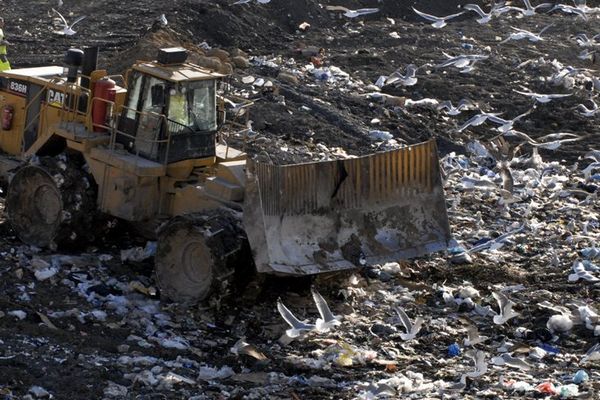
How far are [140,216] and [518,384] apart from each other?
133 inches

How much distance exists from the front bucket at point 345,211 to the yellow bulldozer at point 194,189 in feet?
0.03

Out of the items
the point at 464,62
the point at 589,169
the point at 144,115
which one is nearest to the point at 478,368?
the point at 144,115

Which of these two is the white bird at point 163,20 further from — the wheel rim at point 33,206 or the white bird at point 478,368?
the white bird at point 478,368

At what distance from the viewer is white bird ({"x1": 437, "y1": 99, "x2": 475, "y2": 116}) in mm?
15727

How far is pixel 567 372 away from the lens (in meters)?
8.51

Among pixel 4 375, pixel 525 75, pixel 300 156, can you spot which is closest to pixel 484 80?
pixel 525 75

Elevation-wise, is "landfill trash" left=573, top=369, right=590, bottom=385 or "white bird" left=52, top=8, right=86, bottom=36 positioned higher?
"white bird" left=52, top=8, right=86, bottom=36

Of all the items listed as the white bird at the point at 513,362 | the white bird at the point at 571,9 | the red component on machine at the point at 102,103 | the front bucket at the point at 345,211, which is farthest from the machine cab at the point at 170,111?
the white bird at the point at 571,9

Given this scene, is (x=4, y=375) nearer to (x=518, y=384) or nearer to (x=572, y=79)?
(x=518, y=384)

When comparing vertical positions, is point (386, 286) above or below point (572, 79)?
below

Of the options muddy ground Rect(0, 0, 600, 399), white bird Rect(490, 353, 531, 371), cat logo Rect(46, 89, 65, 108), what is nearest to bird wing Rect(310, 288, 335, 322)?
muddy ground Rect(0, 0, 600, 399)

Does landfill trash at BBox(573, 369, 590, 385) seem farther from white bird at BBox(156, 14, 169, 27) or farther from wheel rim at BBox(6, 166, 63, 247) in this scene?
white bird at BBox(156, 14, 169, 27)

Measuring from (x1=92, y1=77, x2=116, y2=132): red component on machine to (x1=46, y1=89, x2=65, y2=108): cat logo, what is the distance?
43 centimetres

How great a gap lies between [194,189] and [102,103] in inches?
43.9
